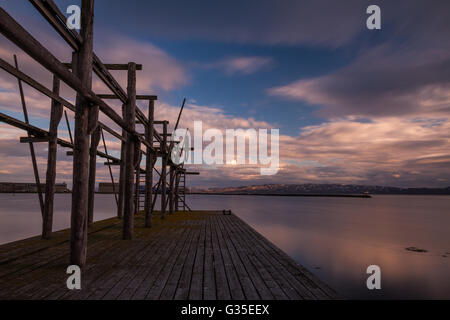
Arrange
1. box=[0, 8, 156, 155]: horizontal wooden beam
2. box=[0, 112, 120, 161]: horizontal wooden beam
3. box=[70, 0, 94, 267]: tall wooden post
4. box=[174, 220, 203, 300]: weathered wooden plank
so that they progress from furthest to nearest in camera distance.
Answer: box=[0, 112, 120, 161]: horizontal wooden beam
box=[70, 0, 94, 267]: tall wooden post
box=[174, 220, 203, 300]: weathered wooden plank
box=[0, 8, 156, 155]: horizontal wooden beam

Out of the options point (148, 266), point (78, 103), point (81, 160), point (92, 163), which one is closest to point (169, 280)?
point (148, 266)

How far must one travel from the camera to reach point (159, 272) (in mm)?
6066

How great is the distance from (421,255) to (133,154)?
18.4 meters

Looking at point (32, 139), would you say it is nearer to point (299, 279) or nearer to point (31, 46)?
point (31, 46)

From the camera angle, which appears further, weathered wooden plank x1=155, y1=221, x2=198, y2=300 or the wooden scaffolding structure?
weathered wooden plank x1=155, y1=221, x2=198, y2=300

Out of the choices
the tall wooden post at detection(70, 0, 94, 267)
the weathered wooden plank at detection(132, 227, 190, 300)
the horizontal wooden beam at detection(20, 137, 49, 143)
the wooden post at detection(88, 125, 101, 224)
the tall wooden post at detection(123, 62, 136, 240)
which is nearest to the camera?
the weathered wooden plank at detection(132, 227, 190, 300)

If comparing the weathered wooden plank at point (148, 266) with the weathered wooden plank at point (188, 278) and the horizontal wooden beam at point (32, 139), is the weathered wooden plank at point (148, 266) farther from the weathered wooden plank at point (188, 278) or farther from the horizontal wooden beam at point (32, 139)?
the horizontal wooden beam at point (32, 139)

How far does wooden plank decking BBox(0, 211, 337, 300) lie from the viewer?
189 inches

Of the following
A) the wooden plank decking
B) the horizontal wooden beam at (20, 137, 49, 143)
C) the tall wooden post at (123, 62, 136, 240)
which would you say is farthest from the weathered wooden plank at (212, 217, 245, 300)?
the horizontal wooden beam at (20, 137, 49, 143)

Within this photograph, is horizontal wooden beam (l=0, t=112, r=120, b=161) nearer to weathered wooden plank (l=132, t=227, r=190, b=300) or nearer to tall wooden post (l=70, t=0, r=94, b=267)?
tall wooden post (l=70, t=0, r=94, b=267)

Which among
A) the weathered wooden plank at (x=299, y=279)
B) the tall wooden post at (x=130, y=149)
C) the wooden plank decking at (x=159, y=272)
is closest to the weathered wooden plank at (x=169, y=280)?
the wooden plank decking at (x=159, y=272)
